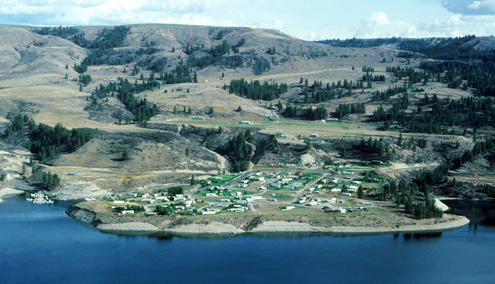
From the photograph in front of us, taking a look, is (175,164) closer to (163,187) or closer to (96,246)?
(163,187)

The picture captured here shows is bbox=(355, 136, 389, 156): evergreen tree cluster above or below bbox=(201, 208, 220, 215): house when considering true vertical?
above

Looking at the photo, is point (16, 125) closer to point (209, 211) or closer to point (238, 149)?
point (238, 149)

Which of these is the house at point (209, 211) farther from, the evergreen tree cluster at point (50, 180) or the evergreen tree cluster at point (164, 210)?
the evergreen tree cluster at point (50, 180)

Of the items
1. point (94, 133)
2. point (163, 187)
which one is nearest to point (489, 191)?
point (163, 187)

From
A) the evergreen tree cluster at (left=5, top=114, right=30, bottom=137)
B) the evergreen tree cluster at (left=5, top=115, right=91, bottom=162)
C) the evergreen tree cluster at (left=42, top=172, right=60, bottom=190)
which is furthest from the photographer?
the evergreen tree cluster at (left=5, top=114, right=30, bottom=137)

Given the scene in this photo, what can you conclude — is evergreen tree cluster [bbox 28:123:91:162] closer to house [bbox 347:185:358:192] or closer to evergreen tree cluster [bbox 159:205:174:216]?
evergreen tree cluster [bbox 159:205:174:216]

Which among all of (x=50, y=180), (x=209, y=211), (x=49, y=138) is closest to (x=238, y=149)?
(x=49, y=138)

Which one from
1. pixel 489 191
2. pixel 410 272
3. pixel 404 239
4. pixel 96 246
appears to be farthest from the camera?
pixel 489 191


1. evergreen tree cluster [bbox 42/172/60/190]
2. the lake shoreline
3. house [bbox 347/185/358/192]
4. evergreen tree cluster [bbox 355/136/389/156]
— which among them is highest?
evergreen tree cluster [bbox 355/136/389/156]

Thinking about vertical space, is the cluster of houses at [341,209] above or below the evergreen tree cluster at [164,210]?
above

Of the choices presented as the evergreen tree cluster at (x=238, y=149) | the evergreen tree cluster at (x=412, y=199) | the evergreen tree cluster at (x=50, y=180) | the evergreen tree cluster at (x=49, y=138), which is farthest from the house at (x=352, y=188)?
the evergreen tree cluster at (x=49, y=138)

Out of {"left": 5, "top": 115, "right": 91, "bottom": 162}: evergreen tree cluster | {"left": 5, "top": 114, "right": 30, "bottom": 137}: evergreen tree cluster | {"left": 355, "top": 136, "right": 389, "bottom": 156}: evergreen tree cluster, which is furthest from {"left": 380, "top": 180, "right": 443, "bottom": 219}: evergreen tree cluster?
{"left": 5, "top": 114, "right": 30, "bottom": 137}: evergreen tree cluster
